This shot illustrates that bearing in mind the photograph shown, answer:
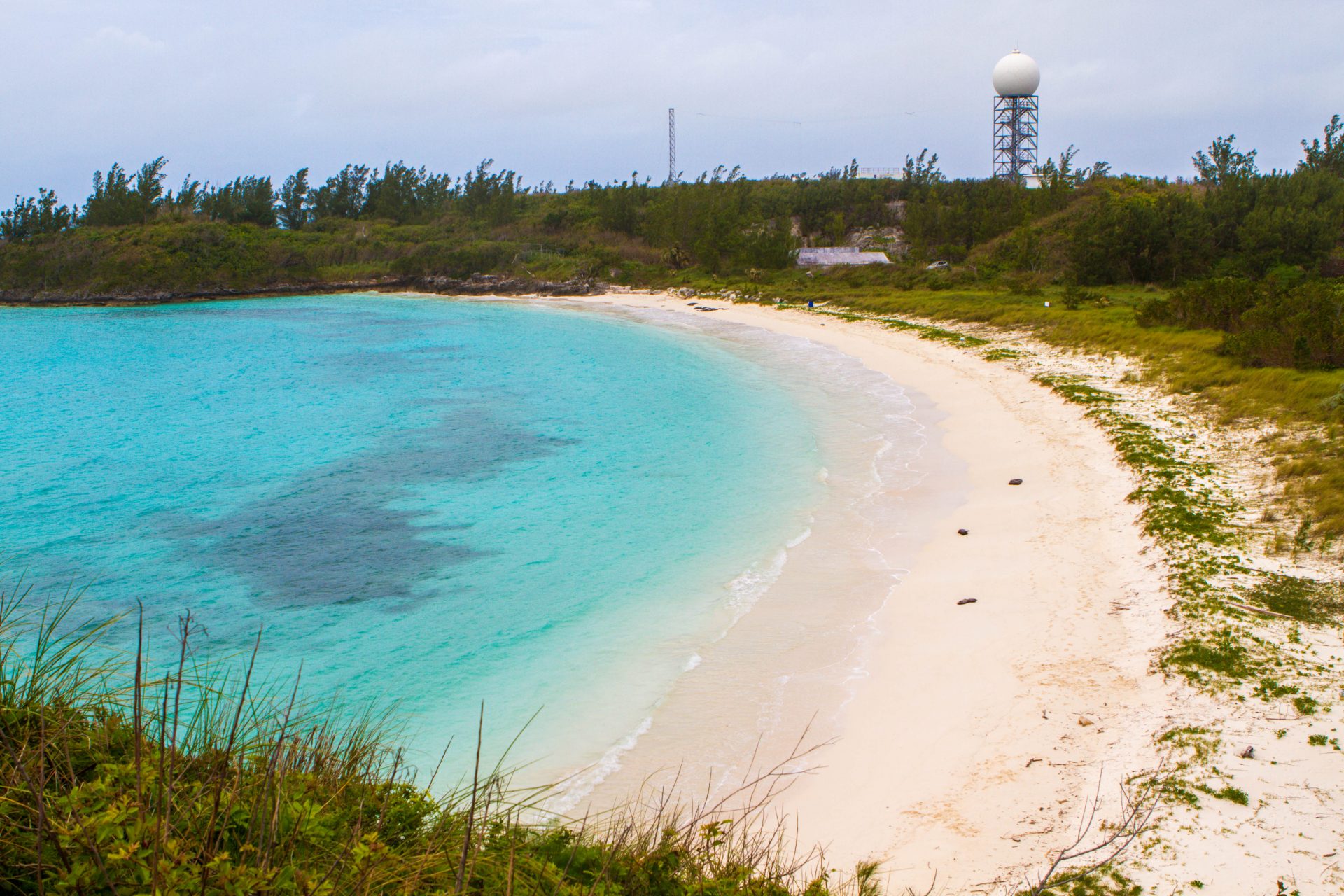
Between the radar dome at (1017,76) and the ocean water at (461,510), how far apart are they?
41403 millimetres

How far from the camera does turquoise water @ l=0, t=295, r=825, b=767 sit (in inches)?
411

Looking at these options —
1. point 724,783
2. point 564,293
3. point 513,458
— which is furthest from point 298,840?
point 564,293

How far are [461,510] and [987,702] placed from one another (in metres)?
10.7

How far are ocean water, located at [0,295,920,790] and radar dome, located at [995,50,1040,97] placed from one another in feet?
136

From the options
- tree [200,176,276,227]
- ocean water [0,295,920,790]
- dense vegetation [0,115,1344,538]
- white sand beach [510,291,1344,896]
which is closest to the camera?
white sand beach [510,291,1344,896]

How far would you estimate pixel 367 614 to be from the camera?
1191 cm

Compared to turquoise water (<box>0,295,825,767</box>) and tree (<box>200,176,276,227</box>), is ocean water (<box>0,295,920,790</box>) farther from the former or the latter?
tree (<box>200,176,276,227</box>)

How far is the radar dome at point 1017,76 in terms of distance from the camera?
208ft

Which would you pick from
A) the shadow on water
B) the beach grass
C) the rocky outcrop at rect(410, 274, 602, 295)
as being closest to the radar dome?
the rocky outcrop at rect(410, 274, 602, 295)

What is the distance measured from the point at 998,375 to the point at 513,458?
13.6 meters

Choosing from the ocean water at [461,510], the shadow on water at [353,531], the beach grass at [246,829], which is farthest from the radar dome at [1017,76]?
the beach grass at [246,829]

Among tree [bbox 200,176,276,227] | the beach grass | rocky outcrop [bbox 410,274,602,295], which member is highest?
tree [bbox 200,176,276,227]

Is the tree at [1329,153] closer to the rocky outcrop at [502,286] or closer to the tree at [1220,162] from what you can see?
the tree at [1220,162]

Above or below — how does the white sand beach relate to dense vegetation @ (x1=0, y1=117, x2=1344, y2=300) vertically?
below
